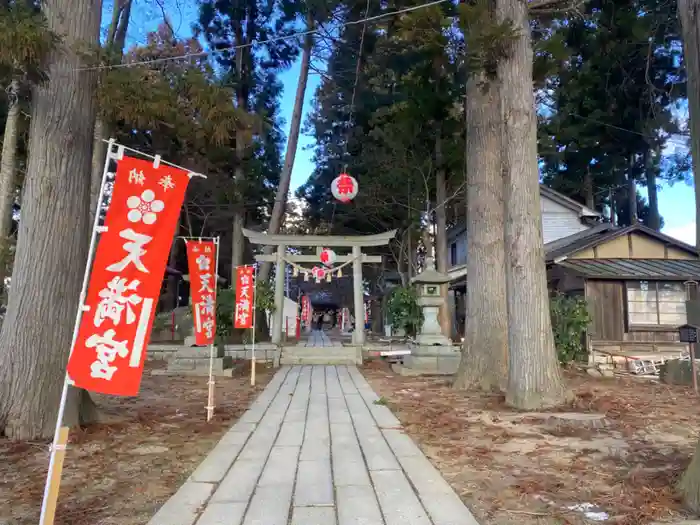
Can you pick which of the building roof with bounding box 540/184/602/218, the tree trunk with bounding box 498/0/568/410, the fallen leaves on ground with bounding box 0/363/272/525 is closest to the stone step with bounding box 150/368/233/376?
the fallen leaves on ground with bounding box 0/363/272/525

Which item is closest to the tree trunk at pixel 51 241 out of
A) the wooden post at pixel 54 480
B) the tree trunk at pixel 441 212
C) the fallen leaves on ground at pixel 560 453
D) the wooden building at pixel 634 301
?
the wooden post at pixel 54 480

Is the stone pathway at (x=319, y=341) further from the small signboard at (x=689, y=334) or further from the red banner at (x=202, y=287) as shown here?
the small signboard at (x=689, y=334)

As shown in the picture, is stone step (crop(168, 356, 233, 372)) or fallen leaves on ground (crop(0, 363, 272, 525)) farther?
stone step (crop(168, 356, 233, 372))

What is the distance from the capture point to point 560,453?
15.0 ft

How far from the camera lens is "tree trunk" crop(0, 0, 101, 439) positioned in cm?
492

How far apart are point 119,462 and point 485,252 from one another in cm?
641

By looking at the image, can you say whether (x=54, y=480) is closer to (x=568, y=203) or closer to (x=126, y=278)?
(x=126, y=278)

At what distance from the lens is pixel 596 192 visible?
2512cm

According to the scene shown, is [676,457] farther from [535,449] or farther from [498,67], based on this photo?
[498,67]

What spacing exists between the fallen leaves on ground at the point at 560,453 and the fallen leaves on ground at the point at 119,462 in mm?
2207

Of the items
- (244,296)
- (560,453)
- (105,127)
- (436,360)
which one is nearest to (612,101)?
(436,360)

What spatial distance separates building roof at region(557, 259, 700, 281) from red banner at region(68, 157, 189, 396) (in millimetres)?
13804

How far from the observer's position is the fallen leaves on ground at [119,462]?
3.17 metres

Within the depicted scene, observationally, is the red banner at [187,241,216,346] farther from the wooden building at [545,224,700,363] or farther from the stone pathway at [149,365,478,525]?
the wooden building at [545,224,700,363]
